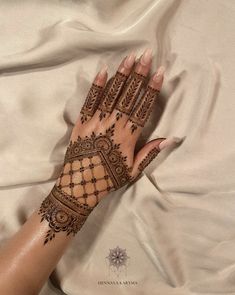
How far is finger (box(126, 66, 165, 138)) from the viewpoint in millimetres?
1033

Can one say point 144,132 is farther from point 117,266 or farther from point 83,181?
point 117,266

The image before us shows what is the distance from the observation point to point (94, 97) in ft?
3.47

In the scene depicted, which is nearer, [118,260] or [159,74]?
[159,74]

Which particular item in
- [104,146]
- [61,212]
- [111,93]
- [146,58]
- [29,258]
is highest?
[146,58]

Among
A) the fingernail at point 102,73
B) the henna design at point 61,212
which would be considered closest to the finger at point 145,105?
the fingernail at point 102,73

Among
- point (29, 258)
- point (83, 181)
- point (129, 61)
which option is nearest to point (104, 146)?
point (83, 181)

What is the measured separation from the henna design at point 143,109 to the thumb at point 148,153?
55 mm

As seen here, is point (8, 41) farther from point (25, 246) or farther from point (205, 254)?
point (205, 254)

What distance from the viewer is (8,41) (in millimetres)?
1101

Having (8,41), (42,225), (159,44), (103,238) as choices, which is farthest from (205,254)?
(8,41)

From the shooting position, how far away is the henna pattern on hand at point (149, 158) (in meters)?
1.07

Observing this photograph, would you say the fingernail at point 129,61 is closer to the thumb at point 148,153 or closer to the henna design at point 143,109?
the henna design at point 143,109

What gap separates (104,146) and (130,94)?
0.45 feet

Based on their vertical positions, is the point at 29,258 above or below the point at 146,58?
below
